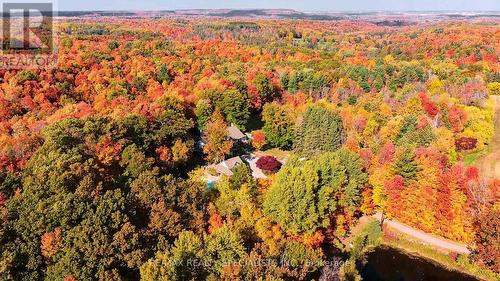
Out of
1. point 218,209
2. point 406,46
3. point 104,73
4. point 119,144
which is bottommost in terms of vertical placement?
point 218,209

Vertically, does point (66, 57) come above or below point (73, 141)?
above

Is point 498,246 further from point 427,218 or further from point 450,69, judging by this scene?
point 450,69

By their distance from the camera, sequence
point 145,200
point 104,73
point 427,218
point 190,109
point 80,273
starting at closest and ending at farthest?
point 80,273
point 145,200
point 427,218
point 190,109
point 104,73

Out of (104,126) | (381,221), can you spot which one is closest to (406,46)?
(381,221)

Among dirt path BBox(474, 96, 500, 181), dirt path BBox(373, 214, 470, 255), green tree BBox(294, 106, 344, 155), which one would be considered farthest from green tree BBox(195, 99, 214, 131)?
dirt path BBox(474, 96, 500, 181)

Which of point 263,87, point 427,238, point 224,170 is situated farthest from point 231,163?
point 263,87

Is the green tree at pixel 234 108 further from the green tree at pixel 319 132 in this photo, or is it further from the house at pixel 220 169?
the house at pixel 220 169

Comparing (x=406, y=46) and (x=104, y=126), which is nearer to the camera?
(x=104, y=126)
